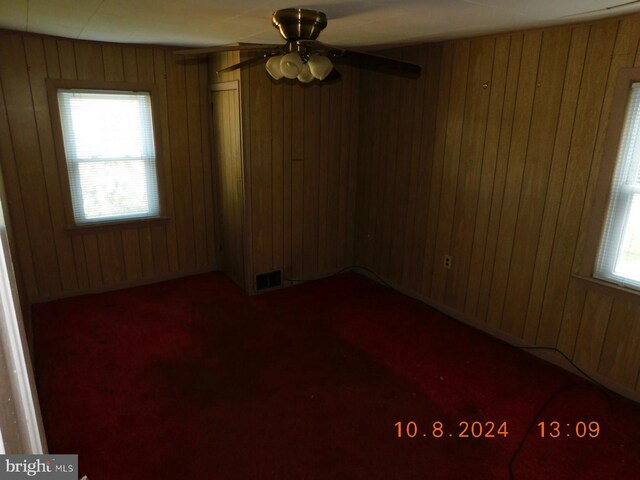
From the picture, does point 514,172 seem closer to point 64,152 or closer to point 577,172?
point 577,172

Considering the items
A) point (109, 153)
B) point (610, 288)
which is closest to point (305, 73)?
point (610, 288)

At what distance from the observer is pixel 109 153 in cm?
371

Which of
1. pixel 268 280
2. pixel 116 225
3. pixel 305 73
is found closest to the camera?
pixel 305 73

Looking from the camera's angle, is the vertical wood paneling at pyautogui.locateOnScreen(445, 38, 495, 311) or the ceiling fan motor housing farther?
the vertical wood paneling at pyautogui.locateOnScreen(445, 38, 495, 311)

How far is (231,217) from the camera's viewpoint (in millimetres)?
4109

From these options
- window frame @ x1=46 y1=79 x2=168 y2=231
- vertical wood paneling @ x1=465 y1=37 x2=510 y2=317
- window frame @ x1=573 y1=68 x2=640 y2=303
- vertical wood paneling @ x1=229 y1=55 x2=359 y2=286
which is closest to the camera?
window frame @ x1=573 y1=68 x2=640 y2=303

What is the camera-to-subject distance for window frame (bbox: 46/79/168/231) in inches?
134

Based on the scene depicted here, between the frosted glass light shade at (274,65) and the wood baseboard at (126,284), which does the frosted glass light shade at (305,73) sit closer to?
the frosted glass light shade at (274,65)

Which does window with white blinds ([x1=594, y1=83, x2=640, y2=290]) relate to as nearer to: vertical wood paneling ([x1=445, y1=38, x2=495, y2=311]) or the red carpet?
the red carpet

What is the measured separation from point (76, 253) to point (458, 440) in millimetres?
3488

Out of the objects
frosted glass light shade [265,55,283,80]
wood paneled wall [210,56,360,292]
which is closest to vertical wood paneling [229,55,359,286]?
wood paneled wall [210,56,360,292]

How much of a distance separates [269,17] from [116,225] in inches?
97.9

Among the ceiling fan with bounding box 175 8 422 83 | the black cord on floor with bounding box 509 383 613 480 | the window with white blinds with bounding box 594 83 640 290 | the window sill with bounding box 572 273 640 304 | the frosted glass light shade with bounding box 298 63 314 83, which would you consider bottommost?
the black cord on floor with bounding box 509 383 613 480

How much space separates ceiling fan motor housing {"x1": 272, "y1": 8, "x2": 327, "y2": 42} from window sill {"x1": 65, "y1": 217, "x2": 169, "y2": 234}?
2.66 m
